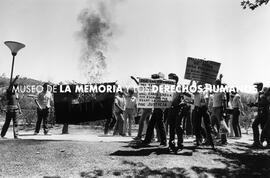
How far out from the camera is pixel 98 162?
6.93 m

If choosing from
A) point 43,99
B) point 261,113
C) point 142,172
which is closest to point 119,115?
point 43,99

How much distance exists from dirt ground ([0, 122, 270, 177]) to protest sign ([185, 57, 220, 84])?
184 cm

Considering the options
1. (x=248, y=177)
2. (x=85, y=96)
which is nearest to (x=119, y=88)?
(x=85, y=96)

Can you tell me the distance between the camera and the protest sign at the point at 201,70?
8.93 m

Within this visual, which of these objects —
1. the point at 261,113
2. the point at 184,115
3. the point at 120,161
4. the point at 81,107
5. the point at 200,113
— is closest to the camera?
the point at 120,161

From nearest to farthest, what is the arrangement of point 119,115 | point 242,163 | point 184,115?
1. point 242,163
2. point 184,115
3. point 119,115

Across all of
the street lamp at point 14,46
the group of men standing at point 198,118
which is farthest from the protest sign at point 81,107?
the group of men standing at point 198,118

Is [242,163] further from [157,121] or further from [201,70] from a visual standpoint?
[201,70]

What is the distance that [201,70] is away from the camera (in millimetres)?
8984

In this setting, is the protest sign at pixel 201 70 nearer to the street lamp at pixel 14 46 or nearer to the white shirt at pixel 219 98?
the white shirt at pixel 219 98

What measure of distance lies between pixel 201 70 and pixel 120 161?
3.52m

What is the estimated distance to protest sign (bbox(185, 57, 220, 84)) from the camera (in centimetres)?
893

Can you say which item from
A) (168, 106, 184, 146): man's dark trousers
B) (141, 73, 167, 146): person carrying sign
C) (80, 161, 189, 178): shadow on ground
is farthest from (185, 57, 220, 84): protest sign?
(80, 161, 189, 178): shadow on ground

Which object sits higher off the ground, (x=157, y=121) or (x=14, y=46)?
(x=14, y=46)
